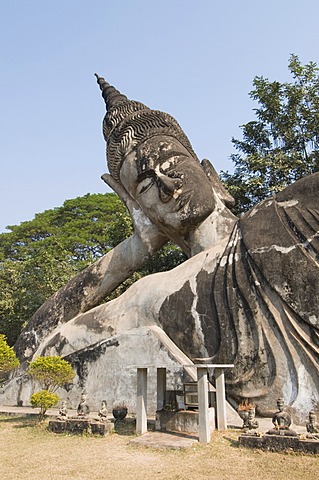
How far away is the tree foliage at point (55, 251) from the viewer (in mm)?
16297

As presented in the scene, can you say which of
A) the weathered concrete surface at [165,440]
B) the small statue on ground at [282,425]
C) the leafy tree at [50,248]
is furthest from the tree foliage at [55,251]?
the small statue on ground at [282,425]

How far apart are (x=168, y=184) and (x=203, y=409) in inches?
193

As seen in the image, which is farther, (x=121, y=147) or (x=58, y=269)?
(x=58, y=269)

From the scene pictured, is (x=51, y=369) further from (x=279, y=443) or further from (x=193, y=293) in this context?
(x=279, y=443)

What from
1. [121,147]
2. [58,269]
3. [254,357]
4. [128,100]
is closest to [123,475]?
[254,357]

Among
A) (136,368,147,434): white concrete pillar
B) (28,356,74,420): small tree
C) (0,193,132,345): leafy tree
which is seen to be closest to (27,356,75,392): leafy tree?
(28,356,74,420): small tree

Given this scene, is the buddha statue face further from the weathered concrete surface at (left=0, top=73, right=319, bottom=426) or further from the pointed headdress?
the pointed headdress

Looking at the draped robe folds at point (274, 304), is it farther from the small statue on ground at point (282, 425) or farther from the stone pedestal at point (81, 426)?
the stone pedestal at point (81, 426)

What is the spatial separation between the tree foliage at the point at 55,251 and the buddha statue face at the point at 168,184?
6.37m

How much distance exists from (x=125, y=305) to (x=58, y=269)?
8.22 m

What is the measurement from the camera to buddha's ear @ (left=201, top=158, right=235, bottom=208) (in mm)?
10250

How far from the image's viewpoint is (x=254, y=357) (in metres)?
6.96

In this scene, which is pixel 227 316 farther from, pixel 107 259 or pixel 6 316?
pixel 6 316

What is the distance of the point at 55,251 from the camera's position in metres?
18.5
